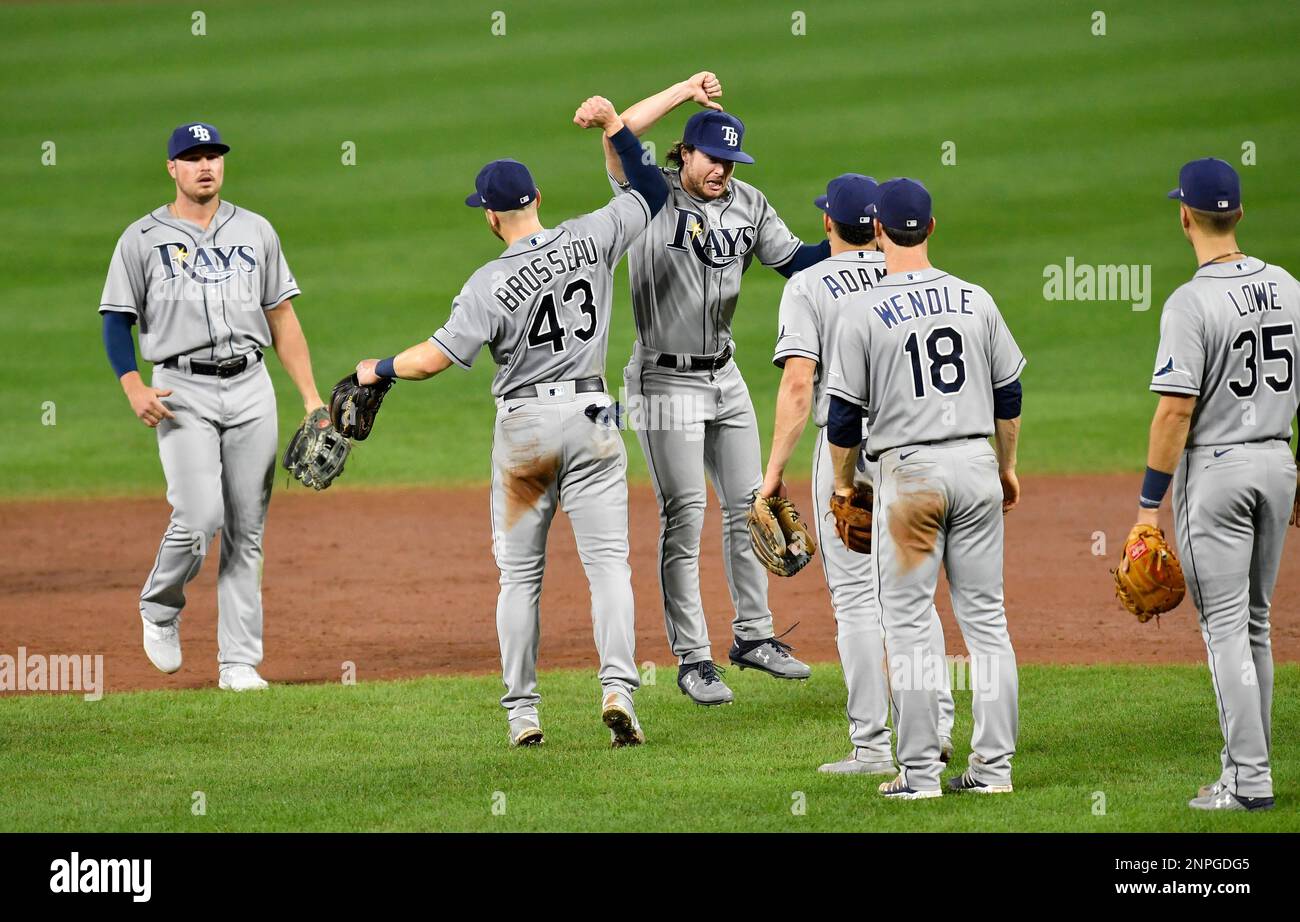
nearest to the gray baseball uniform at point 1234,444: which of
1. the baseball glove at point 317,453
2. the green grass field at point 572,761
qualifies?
the green grass field at point 572,761

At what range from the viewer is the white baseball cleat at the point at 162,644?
7.00 meters

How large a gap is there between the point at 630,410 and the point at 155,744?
7.04 ft

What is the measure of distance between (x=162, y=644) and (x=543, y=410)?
2.17 meters

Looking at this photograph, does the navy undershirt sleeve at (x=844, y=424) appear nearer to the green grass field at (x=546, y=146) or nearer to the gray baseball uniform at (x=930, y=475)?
the gray baseball uniform at (x=930, y=475)

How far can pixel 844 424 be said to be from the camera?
5.06 meters

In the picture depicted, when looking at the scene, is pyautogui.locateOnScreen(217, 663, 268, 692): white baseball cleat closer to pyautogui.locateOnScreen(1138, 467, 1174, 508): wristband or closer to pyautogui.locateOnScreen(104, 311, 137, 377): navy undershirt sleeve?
pyautogui.locateOnScreen(104, 311, 137, 377): navy undershirt sleeve

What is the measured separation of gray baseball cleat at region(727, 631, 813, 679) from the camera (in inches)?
268

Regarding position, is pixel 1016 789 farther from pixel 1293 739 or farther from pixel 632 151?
pixel 632 151

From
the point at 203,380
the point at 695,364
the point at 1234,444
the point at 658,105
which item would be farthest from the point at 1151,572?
the point at 203,380

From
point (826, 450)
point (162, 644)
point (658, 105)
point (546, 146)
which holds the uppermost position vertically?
point (546, 146)

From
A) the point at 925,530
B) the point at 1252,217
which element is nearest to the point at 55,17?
the point at 1252,217

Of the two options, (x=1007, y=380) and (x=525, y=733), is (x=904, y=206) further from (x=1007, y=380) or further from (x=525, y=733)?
(x=525, y=733)

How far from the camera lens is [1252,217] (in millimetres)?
18344

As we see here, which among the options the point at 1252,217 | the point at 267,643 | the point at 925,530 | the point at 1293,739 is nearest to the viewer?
the point at 925,530
